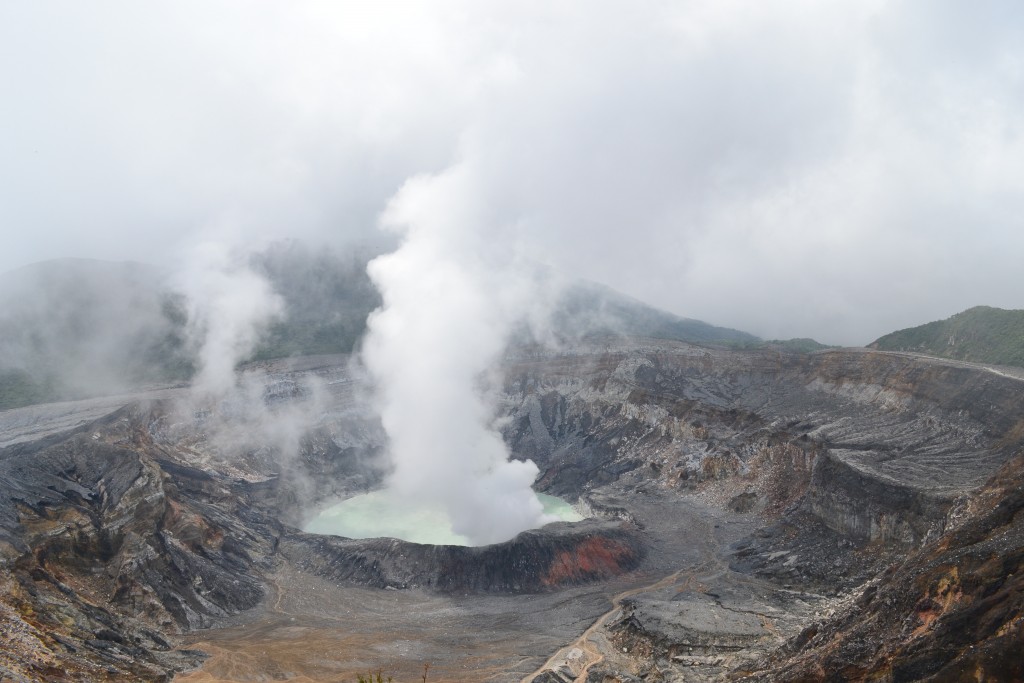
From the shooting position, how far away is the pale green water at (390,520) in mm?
64562

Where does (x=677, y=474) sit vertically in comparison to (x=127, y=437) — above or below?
below

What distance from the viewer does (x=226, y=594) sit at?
167ft

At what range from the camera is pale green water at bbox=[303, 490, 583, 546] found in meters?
64.6

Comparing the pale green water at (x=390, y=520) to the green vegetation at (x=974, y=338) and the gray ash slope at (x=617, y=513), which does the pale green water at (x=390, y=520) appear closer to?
the gray ash slope at (x=617, y=513)

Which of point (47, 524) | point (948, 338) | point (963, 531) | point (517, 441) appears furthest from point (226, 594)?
point (948, 338)

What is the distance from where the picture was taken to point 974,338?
114m

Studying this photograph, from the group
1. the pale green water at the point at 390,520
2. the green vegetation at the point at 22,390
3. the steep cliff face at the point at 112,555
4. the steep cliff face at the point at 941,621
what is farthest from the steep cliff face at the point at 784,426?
the green vegetation at the point at 22,390

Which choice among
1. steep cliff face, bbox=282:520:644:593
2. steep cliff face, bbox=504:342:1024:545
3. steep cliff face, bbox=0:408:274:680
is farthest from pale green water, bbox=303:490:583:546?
steep cliff face, bbox=504:342:1024:545

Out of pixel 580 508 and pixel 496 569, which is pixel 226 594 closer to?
pixel 496 569

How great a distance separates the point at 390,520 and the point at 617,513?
25.1 m

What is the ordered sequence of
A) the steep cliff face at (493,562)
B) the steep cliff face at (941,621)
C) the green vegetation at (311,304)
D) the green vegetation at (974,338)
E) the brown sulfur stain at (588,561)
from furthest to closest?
the green vegetation at (311,304), the green vegetation at (974,338), the brown sulfur stain at (588,561), the steep cliff face at (493,562), the steep cliff face at (941,621)

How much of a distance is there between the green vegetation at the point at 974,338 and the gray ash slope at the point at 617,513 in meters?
26.2

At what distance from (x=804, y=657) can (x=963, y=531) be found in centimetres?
956

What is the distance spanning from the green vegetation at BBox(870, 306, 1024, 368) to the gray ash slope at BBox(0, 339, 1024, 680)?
85.8 ft
